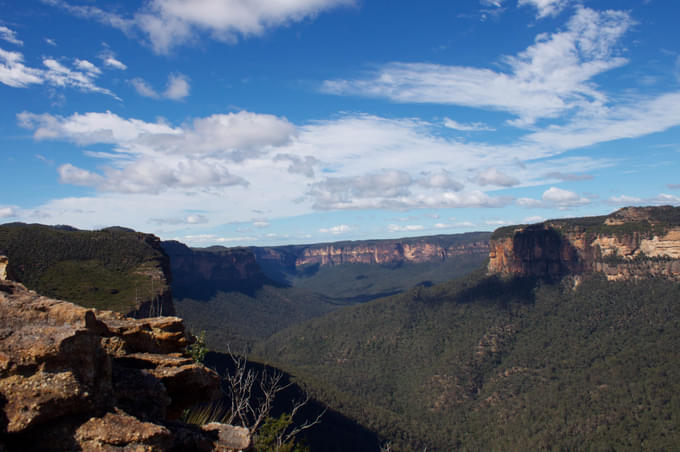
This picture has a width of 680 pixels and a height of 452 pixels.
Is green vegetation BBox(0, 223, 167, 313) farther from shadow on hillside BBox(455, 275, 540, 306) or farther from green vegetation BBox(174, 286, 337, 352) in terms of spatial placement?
shadow on hillside BBox(455, 275, 540, 306)

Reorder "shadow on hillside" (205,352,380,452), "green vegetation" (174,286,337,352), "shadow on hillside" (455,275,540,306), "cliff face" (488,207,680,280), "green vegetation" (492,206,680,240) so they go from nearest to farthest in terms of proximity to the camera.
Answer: "shadow on hillside" (205,352,380,452), "cliff face" (488,207,680,280), "green vegetation" (492,206,680,240), "shadow on hillside" (455,275,540,306), "green vegetation" (174,286,337,352)

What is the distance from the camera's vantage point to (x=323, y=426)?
58.0m

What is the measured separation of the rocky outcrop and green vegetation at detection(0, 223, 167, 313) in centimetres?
5307

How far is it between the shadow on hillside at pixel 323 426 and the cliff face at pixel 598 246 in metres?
79.4

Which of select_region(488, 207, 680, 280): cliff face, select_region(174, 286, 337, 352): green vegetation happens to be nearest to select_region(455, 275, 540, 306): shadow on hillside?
select_region(488, 207, 680, 280): cliff face

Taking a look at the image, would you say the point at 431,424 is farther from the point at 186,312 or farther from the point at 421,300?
the point at 186,312

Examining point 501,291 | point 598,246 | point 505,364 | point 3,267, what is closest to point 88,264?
point 3,267

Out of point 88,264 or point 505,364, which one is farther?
point 505,364

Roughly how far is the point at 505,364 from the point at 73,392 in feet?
327

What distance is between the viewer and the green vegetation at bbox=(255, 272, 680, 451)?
64.6 meters

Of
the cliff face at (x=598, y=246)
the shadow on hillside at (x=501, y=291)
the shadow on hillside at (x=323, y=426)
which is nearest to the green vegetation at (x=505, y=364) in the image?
the shadow on hillside at (x=501, y=291)

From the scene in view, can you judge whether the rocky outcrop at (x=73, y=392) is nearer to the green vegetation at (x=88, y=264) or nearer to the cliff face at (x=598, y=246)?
the green vegetation at (x=88, y=264)

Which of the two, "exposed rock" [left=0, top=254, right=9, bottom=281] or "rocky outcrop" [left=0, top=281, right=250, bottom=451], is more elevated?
"exposed rock" [left=0, top=254, right=9, bottom=281]

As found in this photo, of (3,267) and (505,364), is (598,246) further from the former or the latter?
(3,267)
